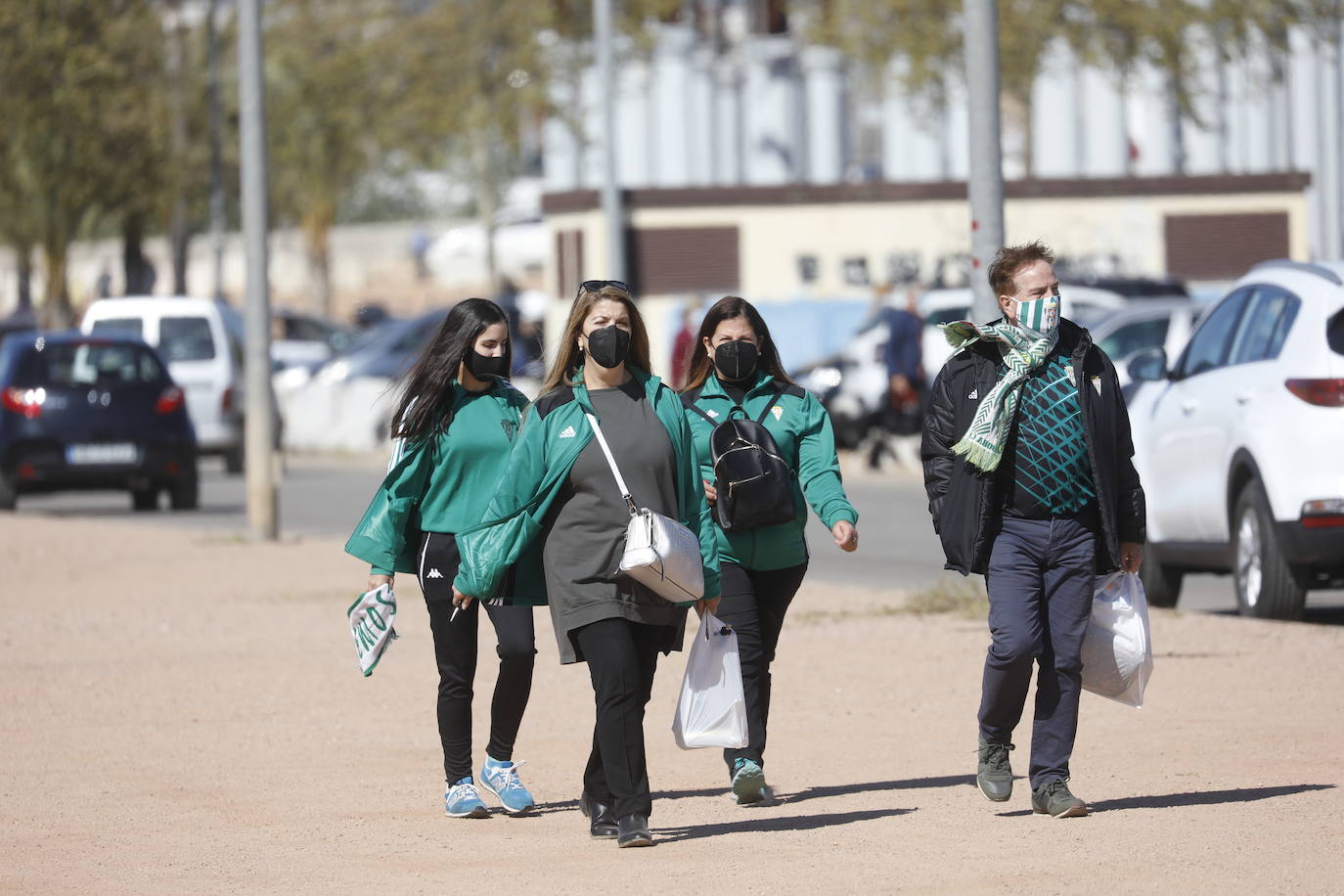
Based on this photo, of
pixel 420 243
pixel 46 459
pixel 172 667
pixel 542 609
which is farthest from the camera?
pixel 420 243

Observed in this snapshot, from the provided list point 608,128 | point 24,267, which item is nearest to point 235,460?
point 608,128

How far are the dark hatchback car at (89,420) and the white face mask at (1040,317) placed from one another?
16.8 metres

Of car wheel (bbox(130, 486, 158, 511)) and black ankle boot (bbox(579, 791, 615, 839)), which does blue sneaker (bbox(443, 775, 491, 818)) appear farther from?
car wheel (bbox(130, 486, 158, 511))

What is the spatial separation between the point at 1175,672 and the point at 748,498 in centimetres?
374

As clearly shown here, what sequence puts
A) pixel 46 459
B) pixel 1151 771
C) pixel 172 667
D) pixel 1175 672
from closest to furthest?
pixel 1151 771 → pixel 1175 672 → pixel 172 667 → pixel 46 459

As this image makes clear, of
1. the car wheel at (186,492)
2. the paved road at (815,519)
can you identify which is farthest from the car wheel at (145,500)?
the car wheel at (186,492)

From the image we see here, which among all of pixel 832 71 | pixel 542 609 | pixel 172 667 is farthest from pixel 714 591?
pixel 832 71

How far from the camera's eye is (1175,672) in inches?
437

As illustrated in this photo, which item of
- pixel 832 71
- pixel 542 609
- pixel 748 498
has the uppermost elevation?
pixel 832 71

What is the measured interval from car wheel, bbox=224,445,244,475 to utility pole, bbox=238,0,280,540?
33.1 feet

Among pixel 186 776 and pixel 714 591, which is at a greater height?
pixel 714 591

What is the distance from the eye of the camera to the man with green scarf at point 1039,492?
7.66 m

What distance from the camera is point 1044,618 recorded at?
7797 mm

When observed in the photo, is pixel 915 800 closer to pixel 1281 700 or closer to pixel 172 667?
pixel 1281 700
